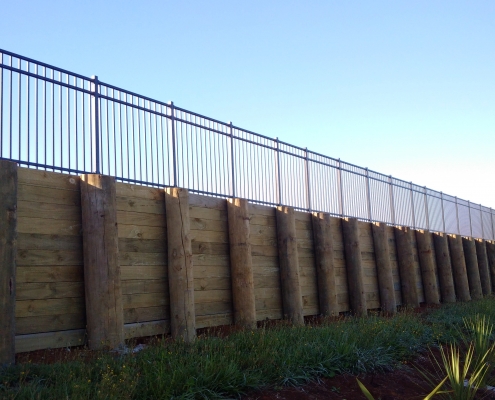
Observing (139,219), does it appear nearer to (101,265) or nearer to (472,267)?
(101,265)

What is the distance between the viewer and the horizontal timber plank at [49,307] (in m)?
6.57

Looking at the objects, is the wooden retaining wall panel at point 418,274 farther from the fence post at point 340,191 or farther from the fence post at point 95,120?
the fence post at point 95,120

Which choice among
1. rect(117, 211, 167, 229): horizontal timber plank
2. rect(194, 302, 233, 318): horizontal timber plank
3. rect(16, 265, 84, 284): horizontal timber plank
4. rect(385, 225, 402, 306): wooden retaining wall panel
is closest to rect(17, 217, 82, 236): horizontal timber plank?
rect(16, 265, 84, 284): horizontal timber plank

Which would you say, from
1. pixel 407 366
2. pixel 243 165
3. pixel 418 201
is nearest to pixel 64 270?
pixel 407 366

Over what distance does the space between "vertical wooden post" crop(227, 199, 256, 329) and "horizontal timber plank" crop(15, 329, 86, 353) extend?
295cm

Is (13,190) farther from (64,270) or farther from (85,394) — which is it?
(85,394)

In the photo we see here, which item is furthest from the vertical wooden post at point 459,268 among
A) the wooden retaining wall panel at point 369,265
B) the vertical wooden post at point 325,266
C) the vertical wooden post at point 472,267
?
the vertical wooden post at point 325,266

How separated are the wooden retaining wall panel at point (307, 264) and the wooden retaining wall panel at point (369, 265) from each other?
8.63 feet

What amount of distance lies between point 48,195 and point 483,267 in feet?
64.9

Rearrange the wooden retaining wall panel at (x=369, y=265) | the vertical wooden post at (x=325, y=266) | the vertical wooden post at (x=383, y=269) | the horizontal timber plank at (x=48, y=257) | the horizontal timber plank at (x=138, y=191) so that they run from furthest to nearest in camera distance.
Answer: the vertical wooden post at (x=383, y=269) < the wooden retaining wall panel at (x=369, y=265) < the vertical wooden post at (x=325, y=266) < the horizontal timber plank at (x=138, y=191) < the horizontal timber plank at (x=48, y=257)

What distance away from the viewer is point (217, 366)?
550 centimetres

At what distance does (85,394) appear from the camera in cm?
466

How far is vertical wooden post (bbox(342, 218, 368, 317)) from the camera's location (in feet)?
42.8

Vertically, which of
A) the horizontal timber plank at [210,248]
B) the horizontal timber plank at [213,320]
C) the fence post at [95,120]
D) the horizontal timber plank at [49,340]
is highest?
the fence post at [95,120]
